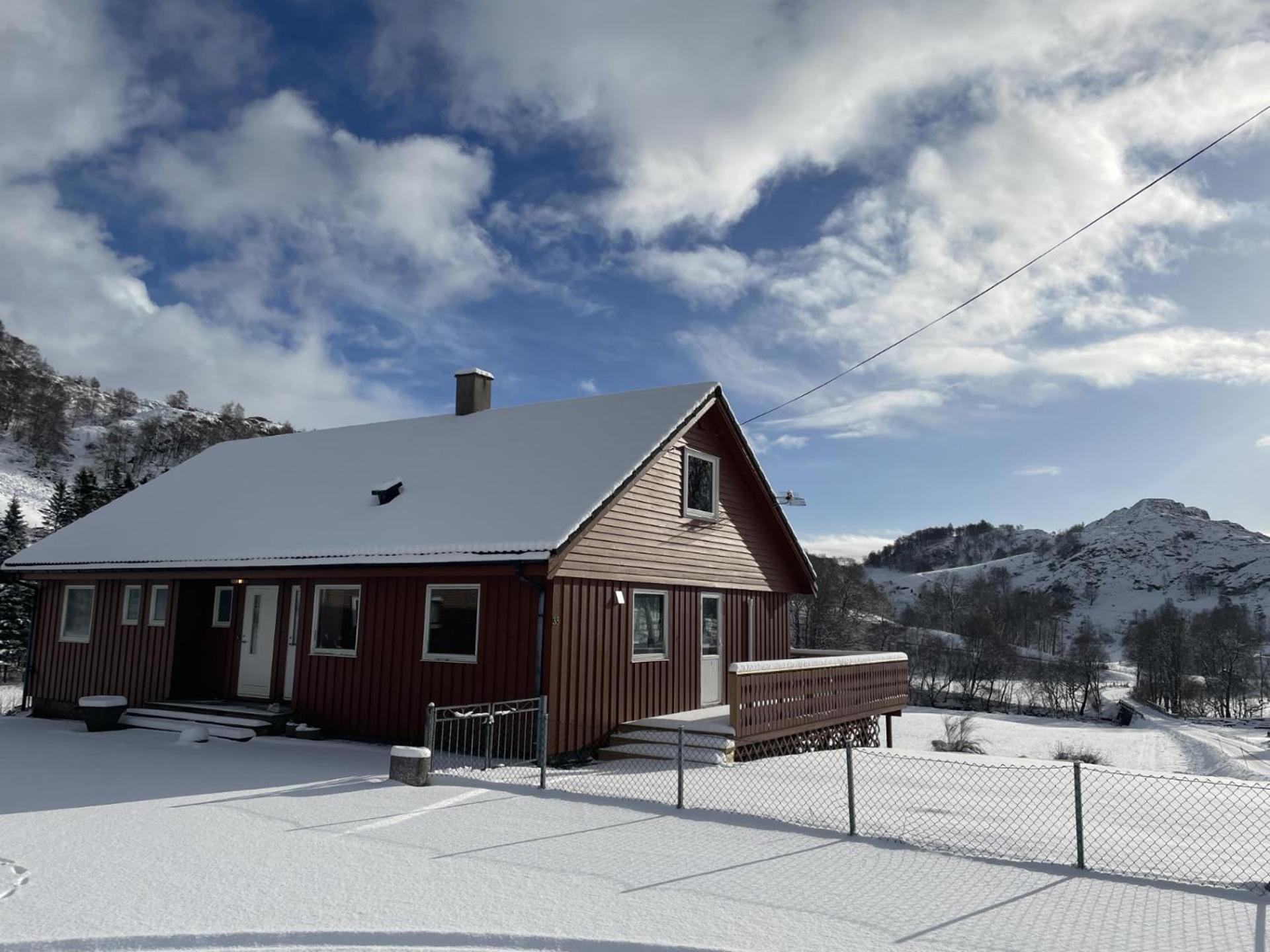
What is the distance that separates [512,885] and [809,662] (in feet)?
30.1

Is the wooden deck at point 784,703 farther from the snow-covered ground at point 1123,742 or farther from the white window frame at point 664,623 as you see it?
the snow-covered ground at point 1123,742

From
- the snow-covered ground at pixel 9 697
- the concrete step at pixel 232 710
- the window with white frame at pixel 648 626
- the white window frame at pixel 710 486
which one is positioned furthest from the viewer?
the snow-covered ground at pixel 9 697

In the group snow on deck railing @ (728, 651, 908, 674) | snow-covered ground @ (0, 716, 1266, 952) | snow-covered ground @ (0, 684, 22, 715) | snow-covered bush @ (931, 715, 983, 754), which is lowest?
snow-covered bush @ (931, 715, 983, 754)

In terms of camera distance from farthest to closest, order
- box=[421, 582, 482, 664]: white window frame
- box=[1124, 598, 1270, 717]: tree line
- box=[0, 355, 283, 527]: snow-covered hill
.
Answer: box=[0, 355, 283, 527]: snow-covered hill < box=[1124, 598, 1270, 717]: tree line < box=[421, 582, 482, 664]: white window frame

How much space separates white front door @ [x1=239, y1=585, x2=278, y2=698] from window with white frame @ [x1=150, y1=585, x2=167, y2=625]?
2.04m

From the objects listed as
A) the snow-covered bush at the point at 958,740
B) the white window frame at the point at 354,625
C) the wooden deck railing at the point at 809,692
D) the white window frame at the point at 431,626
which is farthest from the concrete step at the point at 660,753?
the snow-covered bush at the point at 958,740

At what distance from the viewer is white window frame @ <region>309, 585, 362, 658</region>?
1420 centimetres

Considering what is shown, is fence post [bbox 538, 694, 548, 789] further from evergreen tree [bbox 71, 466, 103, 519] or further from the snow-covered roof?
evergreen tree [bbox 71, 466, 103, 519]

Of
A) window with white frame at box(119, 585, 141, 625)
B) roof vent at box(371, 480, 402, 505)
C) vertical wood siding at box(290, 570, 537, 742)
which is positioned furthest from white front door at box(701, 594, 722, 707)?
window with white frame at box(119, 585, 141, 625)

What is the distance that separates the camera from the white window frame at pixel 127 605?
55.2ft

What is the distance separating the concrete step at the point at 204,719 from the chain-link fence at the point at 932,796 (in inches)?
119

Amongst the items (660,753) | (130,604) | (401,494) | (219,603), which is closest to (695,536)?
(660,753)

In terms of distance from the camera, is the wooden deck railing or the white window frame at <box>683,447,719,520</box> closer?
the wooden deck railing

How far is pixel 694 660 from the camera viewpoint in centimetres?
1591
